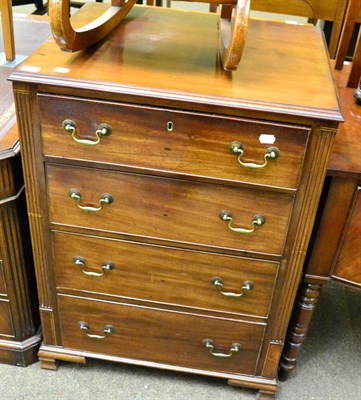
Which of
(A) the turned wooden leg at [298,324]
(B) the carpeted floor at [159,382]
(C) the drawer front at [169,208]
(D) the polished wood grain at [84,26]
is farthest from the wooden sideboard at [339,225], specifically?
(D) the polished wood grain at [84,26]

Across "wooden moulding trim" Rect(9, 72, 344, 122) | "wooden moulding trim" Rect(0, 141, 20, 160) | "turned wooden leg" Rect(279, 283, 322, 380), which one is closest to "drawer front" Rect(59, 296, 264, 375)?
"turned wooden leg" Rect(279, 283, 322, 380)

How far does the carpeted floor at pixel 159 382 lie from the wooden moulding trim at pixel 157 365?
2.4 inches

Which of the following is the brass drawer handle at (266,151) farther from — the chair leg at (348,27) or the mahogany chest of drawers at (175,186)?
the chair leg at (348,27)

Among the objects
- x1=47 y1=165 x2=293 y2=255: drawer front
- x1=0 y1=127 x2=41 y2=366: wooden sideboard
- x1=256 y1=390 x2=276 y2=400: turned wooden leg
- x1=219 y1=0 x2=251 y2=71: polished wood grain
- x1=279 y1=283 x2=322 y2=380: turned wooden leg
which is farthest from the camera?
x1=256 y1=390 x2=276 y2=400: turned wooden leg

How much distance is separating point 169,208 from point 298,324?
50cm

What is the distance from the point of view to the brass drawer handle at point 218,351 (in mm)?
1301

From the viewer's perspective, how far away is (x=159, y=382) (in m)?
1.43

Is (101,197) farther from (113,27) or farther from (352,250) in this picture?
(352,250)

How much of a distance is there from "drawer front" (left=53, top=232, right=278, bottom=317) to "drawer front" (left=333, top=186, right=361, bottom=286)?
0.16m

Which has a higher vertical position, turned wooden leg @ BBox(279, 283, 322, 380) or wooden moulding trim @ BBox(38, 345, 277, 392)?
turned wooden leg @ BBox(279, 283, 322, 380)

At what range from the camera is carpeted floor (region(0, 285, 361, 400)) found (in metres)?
1.39

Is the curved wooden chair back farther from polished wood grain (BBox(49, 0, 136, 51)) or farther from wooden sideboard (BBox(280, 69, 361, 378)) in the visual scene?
wooden sideboard (BBox(280, 69, 361, 378))

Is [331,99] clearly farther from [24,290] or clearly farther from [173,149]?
[24,290]

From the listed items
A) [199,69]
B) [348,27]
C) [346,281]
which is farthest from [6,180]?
[348,27]
